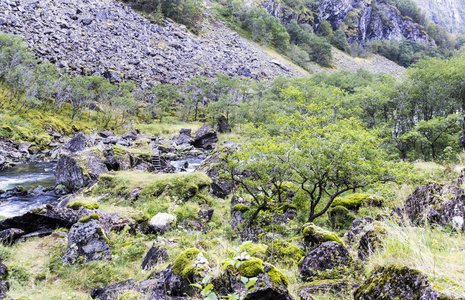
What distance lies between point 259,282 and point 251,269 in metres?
0.26

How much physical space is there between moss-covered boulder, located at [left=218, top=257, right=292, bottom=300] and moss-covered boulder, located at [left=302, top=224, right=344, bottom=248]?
193 centimetres

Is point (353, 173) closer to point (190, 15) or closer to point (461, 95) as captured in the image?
point (461, 95)

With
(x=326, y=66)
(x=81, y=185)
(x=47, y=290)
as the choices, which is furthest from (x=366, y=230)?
(x=326, y=66)

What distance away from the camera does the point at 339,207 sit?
8.07 metres

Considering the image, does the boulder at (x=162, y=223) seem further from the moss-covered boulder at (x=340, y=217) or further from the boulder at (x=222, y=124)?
the boulder at (x=222, y=124)

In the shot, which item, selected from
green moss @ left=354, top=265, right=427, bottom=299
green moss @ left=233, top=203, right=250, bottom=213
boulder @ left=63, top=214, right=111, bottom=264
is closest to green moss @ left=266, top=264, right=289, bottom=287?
green moss @ left=354, top=265, right=427, bottom=299

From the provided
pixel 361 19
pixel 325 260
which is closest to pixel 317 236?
pixel 325 260

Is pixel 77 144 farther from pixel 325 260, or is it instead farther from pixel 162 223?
pixel 325 260

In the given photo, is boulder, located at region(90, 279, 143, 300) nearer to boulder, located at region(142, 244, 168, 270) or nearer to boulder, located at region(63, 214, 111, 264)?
boulder, located at region(142, 244, 168, 270)

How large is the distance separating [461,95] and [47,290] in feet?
89.9

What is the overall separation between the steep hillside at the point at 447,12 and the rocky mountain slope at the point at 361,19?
60629 millimetres

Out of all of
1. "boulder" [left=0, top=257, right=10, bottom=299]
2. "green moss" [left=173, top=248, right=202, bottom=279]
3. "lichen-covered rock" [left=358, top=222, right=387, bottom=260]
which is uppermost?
"lichen-covered rock" [left=358, top=222, right=387, bottom=260]

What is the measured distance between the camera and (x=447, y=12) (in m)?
181

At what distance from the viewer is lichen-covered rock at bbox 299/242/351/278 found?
4086 millimetres
